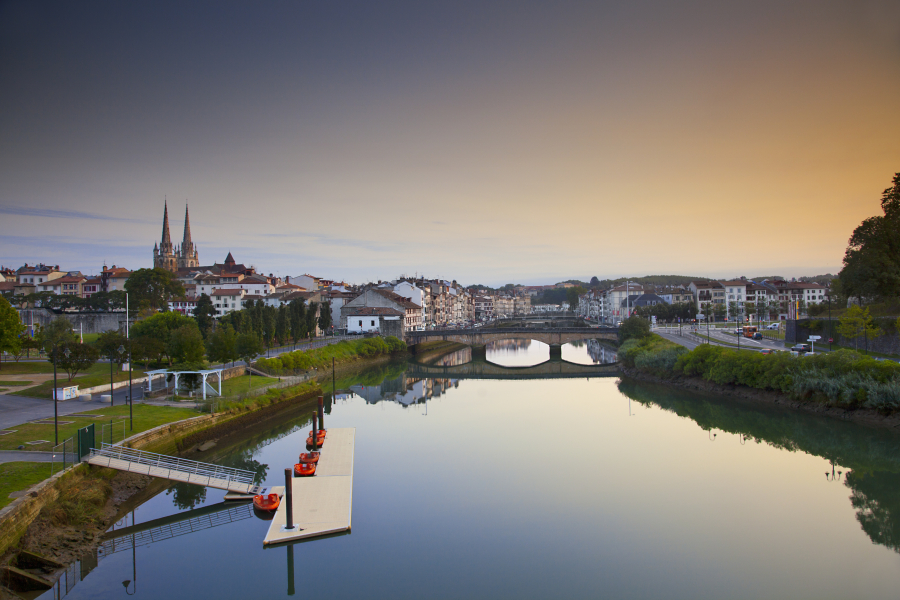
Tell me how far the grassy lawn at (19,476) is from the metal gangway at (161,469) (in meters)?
1.30

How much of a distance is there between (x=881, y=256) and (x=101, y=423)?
44.2m

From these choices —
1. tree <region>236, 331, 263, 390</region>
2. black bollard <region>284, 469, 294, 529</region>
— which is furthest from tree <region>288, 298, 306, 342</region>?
black bollard <region>284, 469, 294, 529</region>

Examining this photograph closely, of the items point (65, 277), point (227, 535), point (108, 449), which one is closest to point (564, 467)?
point (227, 535)

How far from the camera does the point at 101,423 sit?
18.8 meters

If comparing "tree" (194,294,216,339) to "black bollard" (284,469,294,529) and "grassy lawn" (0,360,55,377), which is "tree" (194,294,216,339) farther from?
"black bollard" (284,469,294,529)

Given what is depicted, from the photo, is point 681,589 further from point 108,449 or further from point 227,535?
point 108,449

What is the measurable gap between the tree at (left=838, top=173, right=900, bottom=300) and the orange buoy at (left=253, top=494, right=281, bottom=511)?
38696mm

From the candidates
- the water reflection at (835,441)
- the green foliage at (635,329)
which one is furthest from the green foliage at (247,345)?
the green foliage at (635,329)

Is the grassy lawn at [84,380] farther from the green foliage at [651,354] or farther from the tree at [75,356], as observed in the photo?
the green foliage at [651,354]

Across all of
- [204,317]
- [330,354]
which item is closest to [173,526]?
[330,354]

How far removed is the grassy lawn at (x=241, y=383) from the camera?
92.2ft

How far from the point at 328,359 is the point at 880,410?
1399 inches

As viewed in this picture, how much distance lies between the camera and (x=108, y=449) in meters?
15.9

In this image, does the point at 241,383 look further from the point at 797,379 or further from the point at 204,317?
the point at 797,379
